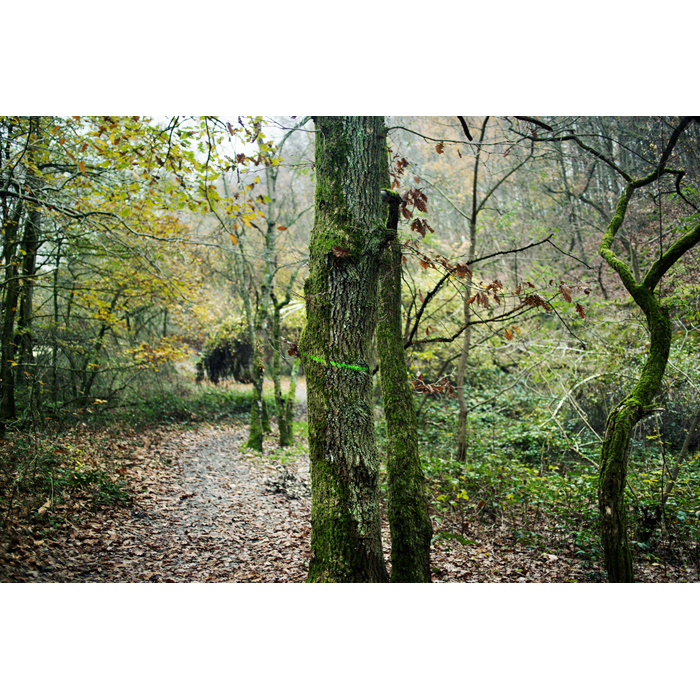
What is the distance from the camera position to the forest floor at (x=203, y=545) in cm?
254

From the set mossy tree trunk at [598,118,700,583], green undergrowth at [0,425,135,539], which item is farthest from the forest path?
mossy tree trunk at [598,118,700,583]

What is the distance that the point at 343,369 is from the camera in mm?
2010

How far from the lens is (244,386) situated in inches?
301

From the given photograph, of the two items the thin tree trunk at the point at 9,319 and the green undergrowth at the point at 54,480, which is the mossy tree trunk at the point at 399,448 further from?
the thin tree trunk at the point at 9,319

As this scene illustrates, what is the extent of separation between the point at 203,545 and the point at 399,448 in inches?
63.3

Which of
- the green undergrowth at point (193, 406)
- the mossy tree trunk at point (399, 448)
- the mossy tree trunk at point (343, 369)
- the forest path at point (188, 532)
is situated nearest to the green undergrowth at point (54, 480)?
the forest path at point (188, 532)

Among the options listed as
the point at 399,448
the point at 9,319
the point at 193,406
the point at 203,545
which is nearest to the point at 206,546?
the point at 203,545

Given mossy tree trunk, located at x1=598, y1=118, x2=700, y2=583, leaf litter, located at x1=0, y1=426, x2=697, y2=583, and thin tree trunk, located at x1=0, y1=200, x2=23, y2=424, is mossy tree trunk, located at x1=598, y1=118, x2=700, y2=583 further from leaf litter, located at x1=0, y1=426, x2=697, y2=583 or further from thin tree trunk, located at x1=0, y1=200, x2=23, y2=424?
thin tree trunk, located at x1=0, y1=200, x2=23, y2=424

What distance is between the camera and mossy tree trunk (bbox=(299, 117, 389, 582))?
77.0 inches

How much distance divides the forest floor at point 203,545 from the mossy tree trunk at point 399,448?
0.44 metres

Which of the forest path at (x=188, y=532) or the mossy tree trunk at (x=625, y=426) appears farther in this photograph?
the forest path at (x=188, y=532)

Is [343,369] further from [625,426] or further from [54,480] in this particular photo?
[54,480]
